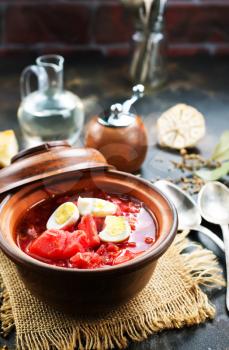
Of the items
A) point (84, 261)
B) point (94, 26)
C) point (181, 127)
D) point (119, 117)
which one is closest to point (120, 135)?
point (119, 117)

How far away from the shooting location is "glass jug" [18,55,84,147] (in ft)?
5.62

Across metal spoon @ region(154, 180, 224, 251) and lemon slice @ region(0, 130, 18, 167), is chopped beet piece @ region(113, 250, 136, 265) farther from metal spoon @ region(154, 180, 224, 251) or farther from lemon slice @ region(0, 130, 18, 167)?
lemon slice @ region(0, 130, 18, 167)

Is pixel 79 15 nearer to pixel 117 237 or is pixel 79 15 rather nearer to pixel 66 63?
pixel 66 63

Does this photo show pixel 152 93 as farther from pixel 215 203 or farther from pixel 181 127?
pixel 215 203

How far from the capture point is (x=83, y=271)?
37.1 inches

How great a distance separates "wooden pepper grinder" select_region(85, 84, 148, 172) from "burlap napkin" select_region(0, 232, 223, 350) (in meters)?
0.44

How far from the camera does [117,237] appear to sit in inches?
43.9

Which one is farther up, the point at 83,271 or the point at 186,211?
the point at 83,271

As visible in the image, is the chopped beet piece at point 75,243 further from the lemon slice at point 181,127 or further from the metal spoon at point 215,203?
the lemon slice at point 181,127

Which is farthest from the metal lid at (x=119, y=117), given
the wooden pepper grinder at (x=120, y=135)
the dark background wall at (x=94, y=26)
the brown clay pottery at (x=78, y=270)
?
the dark background wall at (x=94, y=26)

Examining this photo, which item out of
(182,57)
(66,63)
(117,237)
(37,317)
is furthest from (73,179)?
(182,57)

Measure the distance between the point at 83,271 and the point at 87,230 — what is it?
0.62ft

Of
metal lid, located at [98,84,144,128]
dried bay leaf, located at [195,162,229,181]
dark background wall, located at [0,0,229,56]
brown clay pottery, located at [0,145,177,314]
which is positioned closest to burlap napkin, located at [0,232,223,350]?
brown clay pottery, located at [0,145,177,314]

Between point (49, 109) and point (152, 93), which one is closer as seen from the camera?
point (49, 109)
